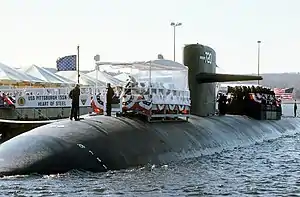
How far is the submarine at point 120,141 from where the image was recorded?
12938 mm

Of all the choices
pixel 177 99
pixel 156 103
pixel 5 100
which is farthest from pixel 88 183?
pixel 5 100

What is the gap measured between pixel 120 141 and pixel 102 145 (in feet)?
2.74

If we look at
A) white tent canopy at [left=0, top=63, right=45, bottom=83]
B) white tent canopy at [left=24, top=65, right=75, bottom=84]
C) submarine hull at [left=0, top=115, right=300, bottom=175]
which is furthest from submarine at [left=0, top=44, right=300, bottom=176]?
white tent canopy at [left=24, top=65, right=75, bottom=84]

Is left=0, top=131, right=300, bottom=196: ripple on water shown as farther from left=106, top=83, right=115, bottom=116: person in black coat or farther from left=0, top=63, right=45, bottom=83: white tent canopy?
left=0, top=63, right=45, bottom=83: white tent canopy

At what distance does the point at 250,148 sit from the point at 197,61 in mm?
4520

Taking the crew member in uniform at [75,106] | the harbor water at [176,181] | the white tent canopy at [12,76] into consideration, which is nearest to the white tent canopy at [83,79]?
the white tent canopy at [12,76]

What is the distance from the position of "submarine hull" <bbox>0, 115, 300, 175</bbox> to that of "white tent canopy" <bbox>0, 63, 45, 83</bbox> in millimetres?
20711

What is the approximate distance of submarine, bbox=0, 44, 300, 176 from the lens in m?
12.9

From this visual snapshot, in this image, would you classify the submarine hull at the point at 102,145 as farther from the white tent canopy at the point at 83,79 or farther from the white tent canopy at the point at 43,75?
the white tent canopy at the point at 83,79

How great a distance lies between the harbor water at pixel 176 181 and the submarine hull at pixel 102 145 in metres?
0.28

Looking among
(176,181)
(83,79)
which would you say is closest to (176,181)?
(176,181)

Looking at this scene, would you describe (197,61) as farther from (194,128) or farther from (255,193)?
(255,193)

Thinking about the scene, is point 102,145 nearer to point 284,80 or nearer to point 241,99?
point 241,99

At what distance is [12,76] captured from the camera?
1507 inches
